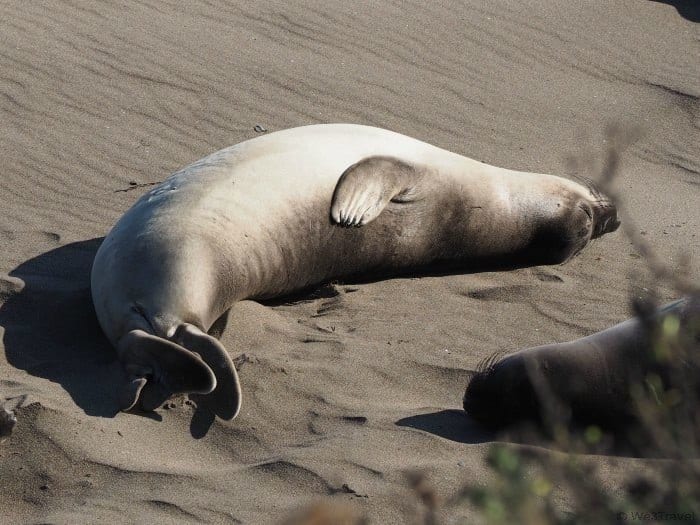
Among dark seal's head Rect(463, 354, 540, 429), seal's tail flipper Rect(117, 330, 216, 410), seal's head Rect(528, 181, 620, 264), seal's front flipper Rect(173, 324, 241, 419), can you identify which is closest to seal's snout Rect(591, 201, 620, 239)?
seal's head Rect(528, 181, 620, 264)

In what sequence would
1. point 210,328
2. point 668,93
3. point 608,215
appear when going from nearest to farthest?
point 210,328, point 608,215, point 668,93

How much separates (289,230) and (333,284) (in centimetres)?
49

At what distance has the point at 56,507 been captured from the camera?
3.64 m

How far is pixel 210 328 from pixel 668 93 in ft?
18.2

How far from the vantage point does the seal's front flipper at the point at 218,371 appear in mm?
4320

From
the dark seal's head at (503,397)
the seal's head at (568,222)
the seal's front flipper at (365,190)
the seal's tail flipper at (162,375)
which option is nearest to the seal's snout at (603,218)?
the seal's head at (568,222)

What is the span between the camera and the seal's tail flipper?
432cm

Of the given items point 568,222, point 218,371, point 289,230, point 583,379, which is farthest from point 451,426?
point 568,222

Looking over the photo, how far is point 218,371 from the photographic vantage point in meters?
4.41

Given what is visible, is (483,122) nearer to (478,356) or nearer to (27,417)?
(478,356)

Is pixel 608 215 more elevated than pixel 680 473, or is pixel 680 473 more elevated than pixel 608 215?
pixel 680 473

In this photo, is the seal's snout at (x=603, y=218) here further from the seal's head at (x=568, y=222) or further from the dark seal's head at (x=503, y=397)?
the dark seal's head at (x=503, y=397)

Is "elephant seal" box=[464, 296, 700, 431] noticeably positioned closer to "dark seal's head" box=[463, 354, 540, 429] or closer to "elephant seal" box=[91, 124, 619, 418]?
"dark seal's head" box=[463, 354, 540, 429]

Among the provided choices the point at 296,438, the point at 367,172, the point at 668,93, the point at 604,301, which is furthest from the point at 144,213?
the point at 668,93
